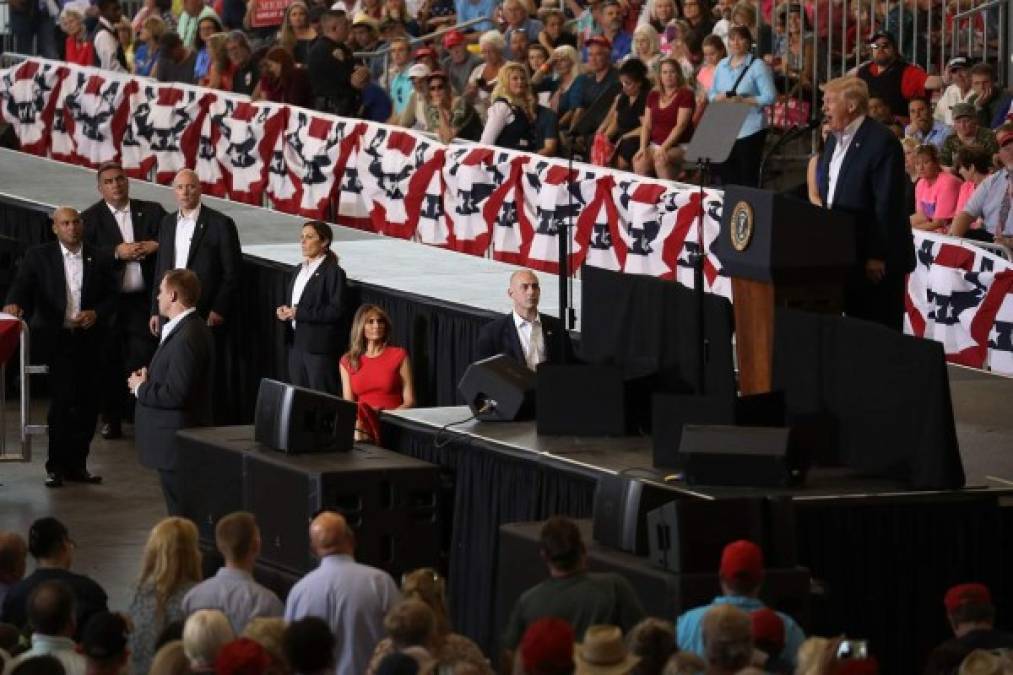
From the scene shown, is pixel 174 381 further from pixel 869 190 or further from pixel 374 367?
pixel 869 190

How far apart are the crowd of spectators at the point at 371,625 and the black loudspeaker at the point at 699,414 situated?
1494 millimetres

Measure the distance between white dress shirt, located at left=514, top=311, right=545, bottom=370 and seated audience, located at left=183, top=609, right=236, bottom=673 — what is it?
19.5 feet

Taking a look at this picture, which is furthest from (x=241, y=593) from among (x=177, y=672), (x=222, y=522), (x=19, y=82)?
(x=19, y=82)

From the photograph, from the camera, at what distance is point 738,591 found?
361 inches

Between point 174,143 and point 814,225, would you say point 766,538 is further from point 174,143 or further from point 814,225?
point 174,143

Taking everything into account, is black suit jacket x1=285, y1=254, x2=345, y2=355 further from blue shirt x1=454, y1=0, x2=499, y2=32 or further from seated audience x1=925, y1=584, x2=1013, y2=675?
blue shirt x1=454, y1=0, x2=499, y2=32

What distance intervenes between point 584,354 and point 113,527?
9.74 ft

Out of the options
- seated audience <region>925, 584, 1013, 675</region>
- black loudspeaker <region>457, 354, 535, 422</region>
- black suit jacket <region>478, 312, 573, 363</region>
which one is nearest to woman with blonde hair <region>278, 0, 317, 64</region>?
black suit jacket <region>478, 312, 573, 363</region>

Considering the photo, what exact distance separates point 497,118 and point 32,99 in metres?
7.25

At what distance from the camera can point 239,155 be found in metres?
22.7

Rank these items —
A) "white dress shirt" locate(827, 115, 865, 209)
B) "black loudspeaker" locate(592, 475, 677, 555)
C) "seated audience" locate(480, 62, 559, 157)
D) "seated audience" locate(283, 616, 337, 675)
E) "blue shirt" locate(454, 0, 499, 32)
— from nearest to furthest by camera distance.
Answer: "seated audience" locate(283, 616, 337, 675), "black loudspeaker" locate(592, 475, 677, 555), "white dress shirt" locate(827, 115, 865, 209), "seated audience" locate(480, 62, 559, 157), "blue shirt" locate(454, 0, 499, 32)

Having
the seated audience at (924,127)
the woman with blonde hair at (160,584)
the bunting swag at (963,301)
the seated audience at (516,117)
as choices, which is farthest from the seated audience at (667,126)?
the woman with blonde hair at (160,584)

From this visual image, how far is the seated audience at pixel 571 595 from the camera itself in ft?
30.3

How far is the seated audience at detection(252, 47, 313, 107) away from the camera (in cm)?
2231
